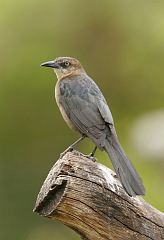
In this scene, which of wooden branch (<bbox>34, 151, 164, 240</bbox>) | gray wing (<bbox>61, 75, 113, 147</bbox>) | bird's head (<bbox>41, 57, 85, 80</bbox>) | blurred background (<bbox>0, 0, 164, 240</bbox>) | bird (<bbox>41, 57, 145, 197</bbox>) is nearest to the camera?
wooden branch (<bbox>34, 151, 164, 240</bbox>)

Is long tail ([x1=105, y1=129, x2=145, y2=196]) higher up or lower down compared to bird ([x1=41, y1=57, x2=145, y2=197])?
lower down

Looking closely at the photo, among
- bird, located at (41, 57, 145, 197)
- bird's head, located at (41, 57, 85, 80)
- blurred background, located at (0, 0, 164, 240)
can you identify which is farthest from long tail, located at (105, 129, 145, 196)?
blurred background, located at (0, 0, 164, 240)

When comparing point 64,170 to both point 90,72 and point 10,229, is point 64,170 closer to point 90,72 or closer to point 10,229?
point 10,229

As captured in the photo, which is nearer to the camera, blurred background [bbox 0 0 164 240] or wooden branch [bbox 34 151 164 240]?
wooden branch [bbox 34 151 164 240]

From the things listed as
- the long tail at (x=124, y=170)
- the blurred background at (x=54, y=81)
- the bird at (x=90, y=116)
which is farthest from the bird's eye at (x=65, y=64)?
the blurred background at (x=54, y=81)

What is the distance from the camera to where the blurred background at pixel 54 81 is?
1259cm

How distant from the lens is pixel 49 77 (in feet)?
43.3

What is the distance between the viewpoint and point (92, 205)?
19.4ft

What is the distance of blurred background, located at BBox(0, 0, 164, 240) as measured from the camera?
12594 mm

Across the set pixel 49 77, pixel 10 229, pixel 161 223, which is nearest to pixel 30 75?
pixel 49 77

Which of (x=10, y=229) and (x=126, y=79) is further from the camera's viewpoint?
(x=126, y=79)

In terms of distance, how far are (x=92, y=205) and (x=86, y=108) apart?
1.50 meters

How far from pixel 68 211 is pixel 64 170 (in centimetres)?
32

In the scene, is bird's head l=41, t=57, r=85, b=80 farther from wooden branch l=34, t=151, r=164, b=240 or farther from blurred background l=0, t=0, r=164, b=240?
blurred background l=0, t=0, r=164, b=240
